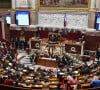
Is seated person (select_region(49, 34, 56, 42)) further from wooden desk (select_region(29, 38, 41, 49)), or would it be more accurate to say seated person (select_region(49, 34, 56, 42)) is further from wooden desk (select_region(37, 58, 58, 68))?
wooden desk (select_region(37, 58, 58, 68))

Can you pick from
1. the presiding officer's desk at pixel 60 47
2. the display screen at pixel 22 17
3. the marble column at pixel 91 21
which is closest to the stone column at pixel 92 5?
the marble column at pixel 91 21

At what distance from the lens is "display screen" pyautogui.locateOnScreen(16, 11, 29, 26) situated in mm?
25438

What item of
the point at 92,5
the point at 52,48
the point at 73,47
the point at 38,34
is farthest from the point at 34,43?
the point at 92,5

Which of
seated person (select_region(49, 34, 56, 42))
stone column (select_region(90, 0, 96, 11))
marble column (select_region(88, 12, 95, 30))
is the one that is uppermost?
stone column (select_region(90, 0, 96, 11))

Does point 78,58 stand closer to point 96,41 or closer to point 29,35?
point 96,41

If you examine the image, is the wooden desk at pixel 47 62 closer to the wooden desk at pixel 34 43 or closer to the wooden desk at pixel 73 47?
the wooden desk at pixel 73 47

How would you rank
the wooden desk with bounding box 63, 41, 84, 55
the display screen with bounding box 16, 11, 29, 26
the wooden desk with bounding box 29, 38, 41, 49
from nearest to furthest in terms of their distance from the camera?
1. the wooden desk with bounding box 63, 41, 84, 55
2. the wooden desk with bounding box 29, 38, 41, 49
3. the display screen with bounding box 16, 11, 29, 26

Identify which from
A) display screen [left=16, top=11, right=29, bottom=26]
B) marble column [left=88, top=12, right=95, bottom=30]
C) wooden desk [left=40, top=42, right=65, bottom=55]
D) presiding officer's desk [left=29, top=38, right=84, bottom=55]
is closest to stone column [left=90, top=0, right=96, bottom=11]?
marble column [left=88, top=12, right=95, bottom=30]

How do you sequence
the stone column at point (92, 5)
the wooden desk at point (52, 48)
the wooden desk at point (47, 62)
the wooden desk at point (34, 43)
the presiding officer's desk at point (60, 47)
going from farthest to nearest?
the wooden desk at point (34, 43), the stone column at point (92, 5), the wooden desk at point (52, 48), the presiding officer's desk at point (60, 47), the wooden desk at point (47, 62)

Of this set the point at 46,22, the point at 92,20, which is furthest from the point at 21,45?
the point at 92,20

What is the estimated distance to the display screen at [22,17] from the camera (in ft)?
83.5

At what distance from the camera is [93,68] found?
54.0 feet

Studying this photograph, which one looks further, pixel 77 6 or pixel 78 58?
pixel 77 6

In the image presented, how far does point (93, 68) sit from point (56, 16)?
11.6 m
